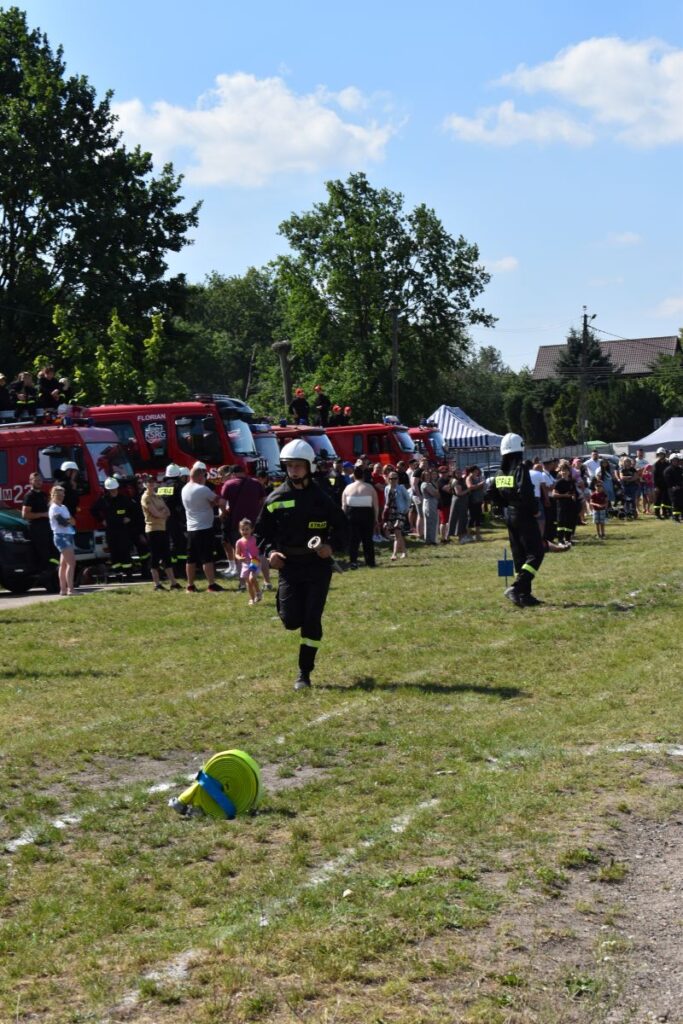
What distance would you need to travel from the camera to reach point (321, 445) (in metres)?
30.2

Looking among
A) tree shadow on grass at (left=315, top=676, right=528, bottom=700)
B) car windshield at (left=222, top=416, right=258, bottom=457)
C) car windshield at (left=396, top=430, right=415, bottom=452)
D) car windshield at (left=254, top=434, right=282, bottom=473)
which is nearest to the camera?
tree shadow on grass at (left=315, top=676, right=528, bottom=700)

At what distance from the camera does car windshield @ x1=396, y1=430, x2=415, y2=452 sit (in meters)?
34.8

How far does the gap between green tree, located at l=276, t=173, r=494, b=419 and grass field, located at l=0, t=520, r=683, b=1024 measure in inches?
2443

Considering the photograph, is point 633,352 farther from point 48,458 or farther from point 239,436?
point 48,458

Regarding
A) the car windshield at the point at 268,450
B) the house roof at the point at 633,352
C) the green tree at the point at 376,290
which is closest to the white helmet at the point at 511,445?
the car windshield at the point at 268,450

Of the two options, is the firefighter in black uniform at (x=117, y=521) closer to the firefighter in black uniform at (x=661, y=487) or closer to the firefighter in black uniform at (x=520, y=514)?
the firefighter in black uniform at (x=520, y=514)

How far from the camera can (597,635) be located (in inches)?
512

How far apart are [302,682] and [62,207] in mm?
34870

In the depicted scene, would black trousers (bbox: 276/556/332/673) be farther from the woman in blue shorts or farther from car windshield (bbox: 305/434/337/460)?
car windshield (bbox: 305/434/337/460)

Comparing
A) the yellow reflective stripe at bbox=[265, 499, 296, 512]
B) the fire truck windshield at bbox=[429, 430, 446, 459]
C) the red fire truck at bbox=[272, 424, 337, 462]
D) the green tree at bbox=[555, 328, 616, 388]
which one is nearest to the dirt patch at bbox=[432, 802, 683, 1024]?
the yellow reflective stripe at bbox=[265, 499, 296, 512]

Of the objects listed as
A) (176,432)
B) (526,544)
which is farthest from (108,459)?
(526,544)

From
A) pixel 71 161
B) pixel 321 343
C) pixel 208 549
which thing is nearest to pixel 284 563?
pixel 208 549

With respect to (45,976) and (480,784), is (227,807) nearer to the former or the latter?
(480,784)

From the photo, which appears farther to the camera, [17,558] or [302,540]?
[17,558]
